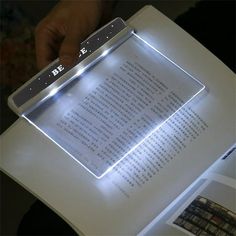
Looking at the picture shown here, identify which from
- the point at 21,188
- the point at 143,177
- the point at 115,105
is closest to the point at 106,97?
the point at 115,105

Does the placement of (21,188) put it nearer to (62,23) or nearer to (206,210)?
(62,23)

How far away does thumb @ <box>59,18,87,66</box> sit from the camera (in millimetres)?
728

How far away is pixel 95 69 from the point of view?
74cm

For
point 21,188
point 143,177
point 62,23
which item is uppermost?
point 62,23

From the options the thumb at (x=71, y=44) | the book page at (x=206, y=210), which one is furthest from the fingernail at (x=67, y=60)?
the book page at (x=206, y=210)

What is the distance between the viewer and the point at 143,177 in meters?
0.69

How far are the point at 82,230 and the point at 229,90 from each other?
1.13ft

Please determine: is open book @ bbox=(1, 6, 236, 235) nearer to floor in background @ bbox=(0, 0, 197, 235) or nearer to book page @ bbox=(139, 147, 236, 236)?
book page @ bbox=(139, 147, 236, 236)

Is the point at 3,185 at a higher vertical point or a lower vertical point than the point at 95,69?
lower

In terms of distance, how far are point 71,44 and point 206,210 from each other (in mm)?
351

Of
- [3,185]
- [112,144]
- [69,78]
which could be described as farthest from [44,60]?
[3,185]

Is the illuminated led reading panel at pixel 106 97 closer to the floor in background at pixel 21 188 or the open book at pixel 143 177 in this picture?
the open book at pixel 143 177

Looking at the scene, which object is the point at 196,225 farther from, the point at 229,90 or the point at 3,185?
the point at 3,185

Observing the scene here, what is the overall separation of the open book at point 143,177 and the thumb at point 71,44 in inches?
3.9
